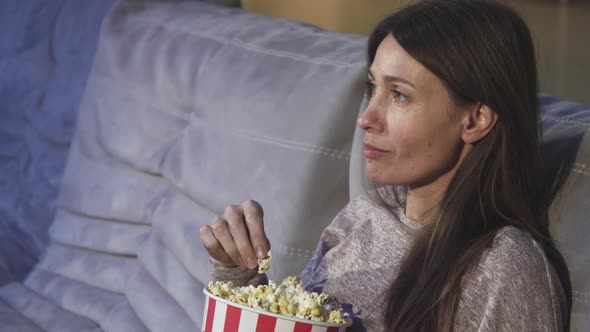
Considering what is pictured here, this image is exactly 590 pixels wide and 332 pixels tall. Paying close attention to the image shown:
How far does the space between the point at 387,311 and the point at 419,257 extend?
0.08 metres

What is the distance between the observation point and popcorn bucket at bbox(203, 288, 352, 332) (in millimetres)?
1051

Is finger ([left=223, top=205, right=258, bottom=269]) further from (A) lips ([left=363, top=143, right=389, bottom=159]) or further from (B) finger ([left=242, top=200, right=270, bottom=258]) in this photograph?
(A) lips ([left=363, top=143, right=389, bottom=159])

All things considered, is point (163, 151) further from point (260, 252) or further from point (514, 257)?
point (514, 257)

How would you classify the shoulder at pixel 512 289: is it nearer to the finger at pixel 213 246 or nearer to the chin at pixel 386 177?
the chin at pixel 386 177

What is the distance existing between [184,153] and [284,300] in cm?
101

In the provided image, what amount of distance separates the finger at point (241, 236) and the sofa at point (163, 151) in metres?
0.36

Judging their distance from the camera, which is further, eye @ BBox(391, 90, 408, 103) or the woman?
eye @ BBox(391, 90, 408, 103)

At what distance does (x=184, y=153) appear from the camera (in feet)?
6.71

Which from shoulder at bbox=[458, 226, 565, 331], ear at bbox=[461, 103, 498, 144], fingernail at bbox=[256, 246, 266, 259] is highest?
ear at bbox=[461, 103, 498, 144]

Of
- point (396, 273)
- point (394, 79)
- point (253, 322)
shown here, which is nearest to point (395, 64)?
point (394, 79)

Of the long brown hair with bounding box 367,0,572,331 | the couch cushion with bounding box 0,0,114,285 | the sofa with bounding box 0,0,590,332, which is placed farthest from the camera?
the couch cushion with bounding box 0,0,114,285

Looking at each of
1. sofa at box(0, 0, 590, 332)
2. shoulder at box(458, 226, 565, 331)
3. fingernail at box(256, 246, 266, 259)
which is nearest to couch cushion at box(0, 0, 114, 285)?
sofa at box(0, 0, 590, 332)

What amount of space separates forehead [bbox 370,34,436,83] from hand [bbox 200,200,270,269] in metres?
0.25

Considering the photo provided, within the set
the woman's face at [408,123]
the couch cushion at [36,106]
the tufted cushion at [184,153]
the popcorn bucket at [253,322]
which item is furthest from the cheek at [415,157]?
the couch cushion at [36,106]
